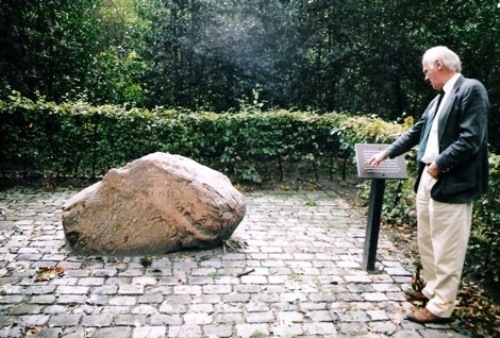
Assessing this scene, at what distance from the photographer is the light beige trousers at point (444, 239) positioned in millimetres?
3746

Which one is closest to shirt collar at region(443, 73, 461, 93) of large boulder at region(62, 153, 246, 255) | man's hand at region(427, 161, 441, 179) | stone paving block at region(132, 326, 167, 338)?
man's hand at region(427, 161, 441, 179)

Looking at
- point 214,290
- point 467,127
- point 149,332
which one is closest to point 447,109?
point 467,127

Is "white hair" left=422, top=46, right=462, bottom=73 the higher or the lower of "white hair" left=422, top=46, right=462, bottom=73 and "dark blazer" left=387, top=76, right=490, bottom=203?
the higher

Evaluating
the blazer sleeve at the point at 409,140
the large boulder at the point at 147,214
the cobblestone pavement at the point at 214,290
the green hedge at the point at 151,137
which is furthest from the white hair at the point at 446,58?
the green hedge at the point at 151,137

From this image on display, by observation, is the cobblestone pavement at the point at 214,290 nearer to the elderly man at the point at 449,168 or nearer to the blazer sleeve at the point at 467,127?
the elderly man at the point at 449,168

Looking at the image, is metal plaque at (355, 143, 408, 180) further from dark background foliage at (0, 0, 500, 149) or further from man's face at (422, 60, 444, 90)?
dark background foliage at (0, 0, 500, 149)

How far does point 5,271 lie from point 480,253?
17.1ft

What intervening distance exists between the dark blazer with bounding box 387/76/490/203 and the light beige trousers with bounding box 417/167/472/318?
0.13 m

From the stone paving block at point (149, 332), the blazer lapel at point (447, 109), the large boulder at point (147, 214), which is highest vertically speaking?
the blazer lapel at point (447, 109)

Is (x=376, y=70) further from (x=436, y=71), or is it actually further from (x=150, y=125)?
(x=436, y=71)

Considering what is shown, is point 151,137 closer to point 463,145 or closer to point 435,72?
point 435,72

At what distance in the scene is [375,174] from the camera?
15.9 feet

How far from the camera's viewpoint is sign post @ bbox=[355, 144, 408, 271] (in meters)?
4.84

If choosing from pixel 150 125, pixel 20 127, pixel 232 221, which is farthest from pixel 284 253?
pixel 20 127
